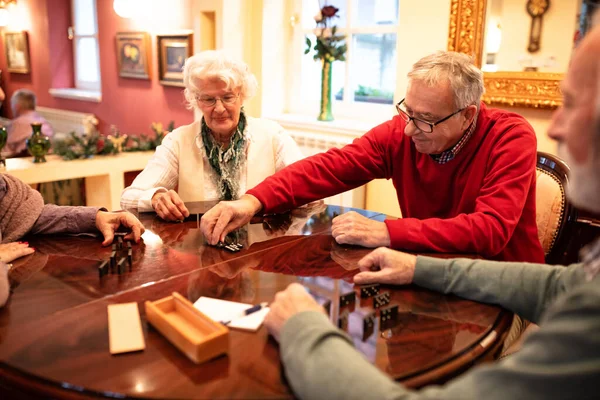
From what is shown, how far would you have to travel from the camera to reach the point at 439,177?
1.84 metres

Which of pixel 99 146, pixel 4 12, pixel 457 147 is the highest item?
pixel 4 12

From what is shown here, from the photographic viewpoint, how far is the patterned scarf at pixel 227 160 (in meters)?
2.28

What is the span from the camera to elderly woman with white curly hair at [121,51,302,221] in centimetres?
222

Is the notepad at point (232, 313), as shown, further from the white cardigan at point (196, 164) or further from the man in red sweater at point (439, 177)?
the white cardigan at point (196, 164)

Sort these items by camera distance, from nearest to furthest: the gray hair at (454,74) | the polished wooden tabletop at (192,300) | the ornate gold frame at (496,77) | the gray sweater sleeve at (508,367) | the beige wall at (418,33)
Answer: the gray sweater sleeve at (508,367) < the polished wooden tabletop at (192,300) < the gray hair at (454,74) < the ornate gold frame at (496,77) < the beige wall at (418,33)

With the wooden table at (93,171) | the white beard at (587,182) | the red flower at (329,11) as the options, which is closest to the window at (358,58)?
the red flower at (329,11)

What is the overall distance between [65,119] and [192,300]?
6.27 m

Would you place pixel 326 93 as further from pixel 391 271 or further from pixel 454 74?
pixel 391 271

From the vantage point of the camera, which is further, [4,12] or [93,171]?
[4,12]

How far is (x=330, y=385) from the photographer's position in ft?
2.70

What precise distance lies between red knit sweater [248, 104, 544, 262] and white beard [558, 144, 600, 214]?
2.52 ft

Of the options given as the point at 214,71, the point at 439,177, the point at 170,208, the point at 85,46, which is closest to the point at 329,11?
the point at 214,71

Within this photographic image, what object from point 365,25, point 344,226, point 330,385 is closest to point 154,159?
point 344,226

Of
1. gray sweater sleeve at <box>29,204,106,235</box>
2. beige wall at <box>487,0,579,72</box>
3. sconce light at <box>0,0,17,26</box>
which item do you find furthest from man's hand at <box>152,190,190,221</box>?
sconce light at <box>0,0,17,26</box>
